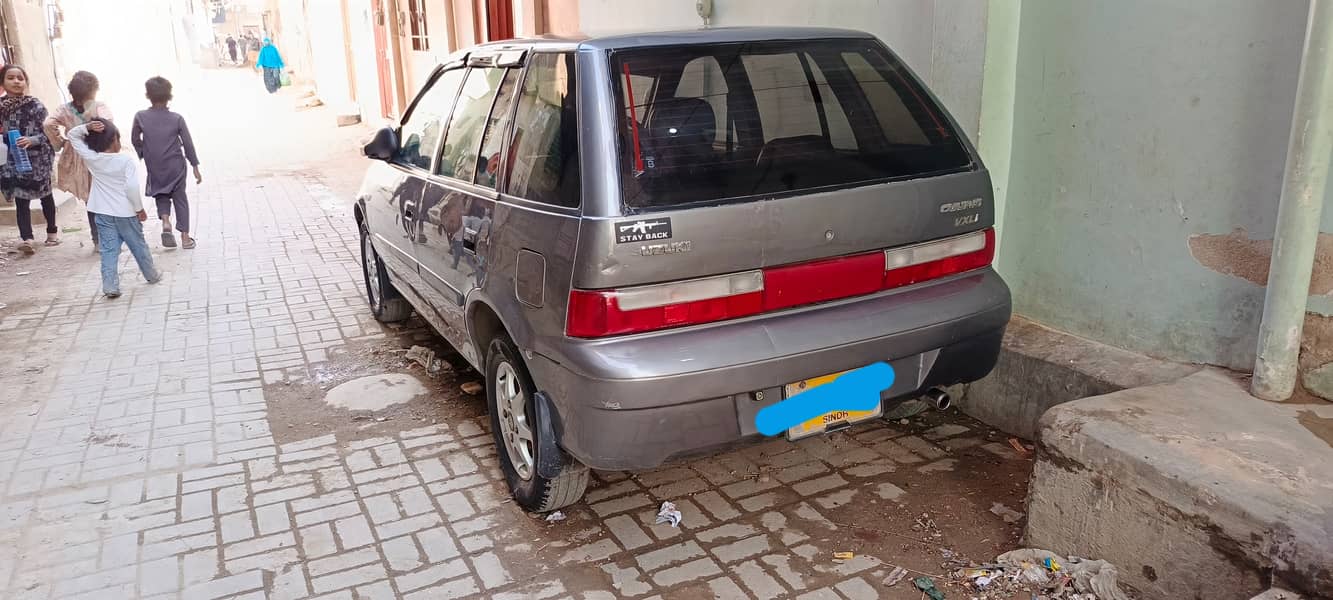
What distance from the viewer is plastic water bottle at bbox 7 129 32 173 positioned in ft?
26.3

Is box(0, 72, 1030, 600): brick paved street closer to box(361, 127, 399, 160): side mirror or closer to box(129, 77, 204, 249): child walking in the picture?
box(361, 127, 399, 160): side mirror

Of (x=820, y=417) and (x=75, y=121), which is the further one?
(x=75, y=121)

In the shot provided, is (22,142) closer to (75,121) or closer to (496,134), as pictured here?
(75,121)

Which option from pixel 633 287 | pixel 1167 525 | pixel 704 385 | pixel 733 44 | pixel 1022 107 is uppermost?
pixel 733 44

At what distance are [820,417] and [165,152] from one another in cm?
726

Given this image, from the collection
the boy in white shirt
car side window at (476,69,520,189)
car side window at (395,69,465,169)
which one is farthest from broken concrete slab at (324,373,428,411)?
the boy in white shirt

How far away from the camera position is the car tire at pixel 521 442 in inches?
132

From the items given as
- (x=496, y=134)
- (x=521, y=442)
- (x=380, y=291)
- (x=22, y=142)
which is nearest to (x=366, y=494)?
(x=521, y=442)

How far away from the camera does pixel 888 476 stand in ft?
12.6

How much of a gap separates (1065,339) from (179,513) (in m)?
3.75

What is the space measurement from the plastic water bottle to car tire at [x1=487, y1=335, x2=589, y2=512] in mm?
6626

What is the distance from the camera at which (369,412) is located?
15.5 feet

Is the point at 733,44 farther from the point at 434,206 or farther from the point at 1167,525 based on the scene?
the point at 1167,525

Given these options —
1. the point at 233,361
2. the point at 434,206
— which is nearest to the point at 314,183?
the point at 233,361
